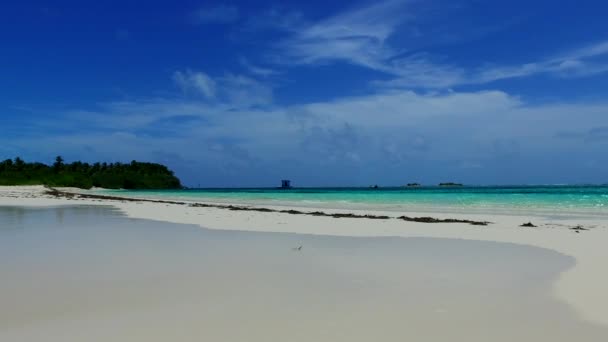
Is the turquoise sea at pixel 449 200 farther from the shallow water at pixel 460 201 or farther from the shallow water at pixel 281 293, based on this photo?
the shallow water at pixel 281 293

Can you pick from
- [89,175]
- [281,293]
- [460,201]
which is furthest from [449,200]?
[89,175]

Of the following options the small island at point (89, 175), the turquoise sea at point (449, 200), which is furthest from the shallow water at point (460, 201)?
the small island at point (89, 175)

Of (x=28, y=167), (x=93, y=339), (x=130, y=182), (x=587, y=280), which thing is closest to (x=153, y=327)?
(x=93, y=339)

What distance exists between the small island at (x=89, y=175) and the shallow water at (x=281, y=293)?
9422cm

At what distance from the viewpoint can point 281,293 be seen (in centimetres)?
564

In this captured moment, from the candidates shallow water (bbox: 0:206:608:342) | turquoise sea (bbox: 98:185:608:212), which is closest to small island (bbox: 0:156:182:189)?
turquoise sea (bbox: 98:185:608:212)

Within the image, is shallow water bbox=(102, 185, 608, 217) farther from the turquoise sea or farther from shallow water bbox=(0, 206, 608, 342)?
shallow water bbox=(0, 206, 608, 342)

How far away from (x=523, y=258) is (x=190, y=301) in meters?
5.81

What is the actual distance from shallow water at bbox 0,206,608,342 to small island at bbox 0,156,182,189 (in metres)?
94.2

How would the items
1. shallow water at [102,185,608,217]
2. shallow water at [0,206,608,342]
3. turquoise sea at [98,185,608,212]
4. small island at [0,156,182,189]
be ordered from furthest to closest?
small island at [0,156,182,189]
turquoise sea at [98,185,608,212]
shallow water at [102,185,608,217]
shallow water at [0,206,608,342]

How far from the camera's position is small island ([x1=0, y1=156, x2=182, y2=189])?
315 feet

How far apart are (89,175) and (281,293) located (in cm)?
12725

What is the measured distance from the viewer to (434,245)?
1016cm

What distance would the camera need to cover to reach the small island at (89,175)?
9588 cm
